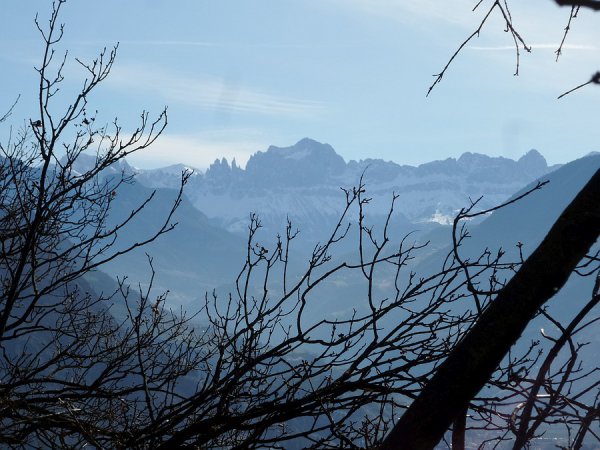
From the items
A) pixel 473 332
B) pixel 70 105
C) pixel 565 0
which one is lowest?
pixel 473 332

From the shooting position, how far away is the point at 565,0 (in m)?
2.08

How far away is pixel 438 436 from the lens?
238 cm

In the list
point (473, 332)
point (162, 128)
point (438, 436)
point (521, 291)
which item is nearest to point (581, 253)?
point (521, 291)

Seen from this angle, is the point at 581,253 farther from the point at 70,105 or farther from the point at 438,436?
the point at 70,105

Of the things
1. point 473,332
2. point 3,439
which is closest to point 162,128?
point 3,439

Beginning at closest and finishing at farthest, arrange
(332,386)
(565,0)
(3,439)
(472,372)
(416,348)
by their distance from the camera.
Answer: (565,0) → (472,372) → (332,386) → (416,348) → (3,439)

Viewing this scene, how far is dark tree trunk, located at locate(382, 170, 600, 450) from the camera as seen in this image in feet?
7.77

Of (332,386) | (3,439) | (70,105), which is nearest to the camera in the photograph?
(332,386)

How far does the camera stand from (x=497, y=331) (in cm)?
239

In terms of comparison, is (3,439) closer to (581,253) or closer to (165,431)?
(165,431)

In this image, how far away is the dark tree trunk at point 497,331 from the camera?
2.37 meters

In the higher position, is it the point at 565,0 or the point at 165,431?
the point at 165,431

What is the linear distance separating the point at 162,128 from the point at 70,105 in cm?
159

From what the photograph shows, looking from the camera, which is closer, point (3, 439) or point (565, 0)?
point (565, 0)
